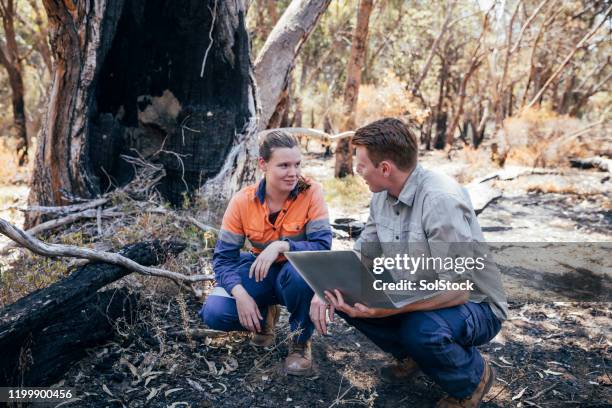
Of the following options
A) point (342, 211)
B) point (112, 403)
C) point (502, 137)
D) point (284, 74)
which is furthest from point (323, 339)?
point (502, 137)

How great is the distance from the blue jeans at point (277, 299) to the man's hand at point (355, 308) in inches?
12.4

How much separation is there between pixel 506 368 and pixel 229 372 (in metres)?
1.72

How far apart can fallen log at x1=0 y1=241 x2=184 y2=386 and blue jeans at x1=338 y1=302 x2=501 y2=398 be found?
5.69 feet

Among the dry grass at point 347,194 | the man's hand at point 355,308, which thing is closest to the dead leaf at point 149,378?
the man's hand at point 355,308

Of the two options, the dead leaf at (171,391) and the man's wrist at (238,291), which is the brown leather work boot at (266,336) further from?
the dead leaf at (171,391)

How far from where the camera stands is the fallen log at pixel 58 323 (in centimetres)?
236

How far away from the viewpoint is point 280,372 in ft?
9.51

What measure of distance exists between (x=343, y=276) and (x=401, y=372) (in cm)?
87

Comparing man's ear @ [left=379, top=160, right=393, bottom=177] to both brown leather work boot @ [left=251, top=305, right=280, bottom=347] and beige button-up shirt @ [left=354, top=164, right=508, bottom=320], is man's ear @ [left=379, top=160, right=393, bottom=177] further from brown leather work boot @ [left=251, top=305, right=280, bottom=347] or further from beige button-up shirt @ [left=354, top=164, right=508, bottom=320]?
brown leather work boot @ [left=251, top=305, right=280, bottom=347]

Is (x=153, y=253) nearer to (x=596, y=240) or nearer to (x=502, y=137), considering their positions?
(x=596, y=240)

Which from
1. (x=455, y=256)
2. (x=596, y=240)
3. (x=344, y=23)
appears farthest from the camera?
(x=344, y=23)

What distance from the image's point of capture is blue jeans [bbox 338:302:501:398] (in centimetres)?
236

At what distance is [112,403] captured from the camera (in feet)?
8.30

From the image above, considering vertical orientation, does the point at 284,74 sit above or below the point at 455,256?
above
